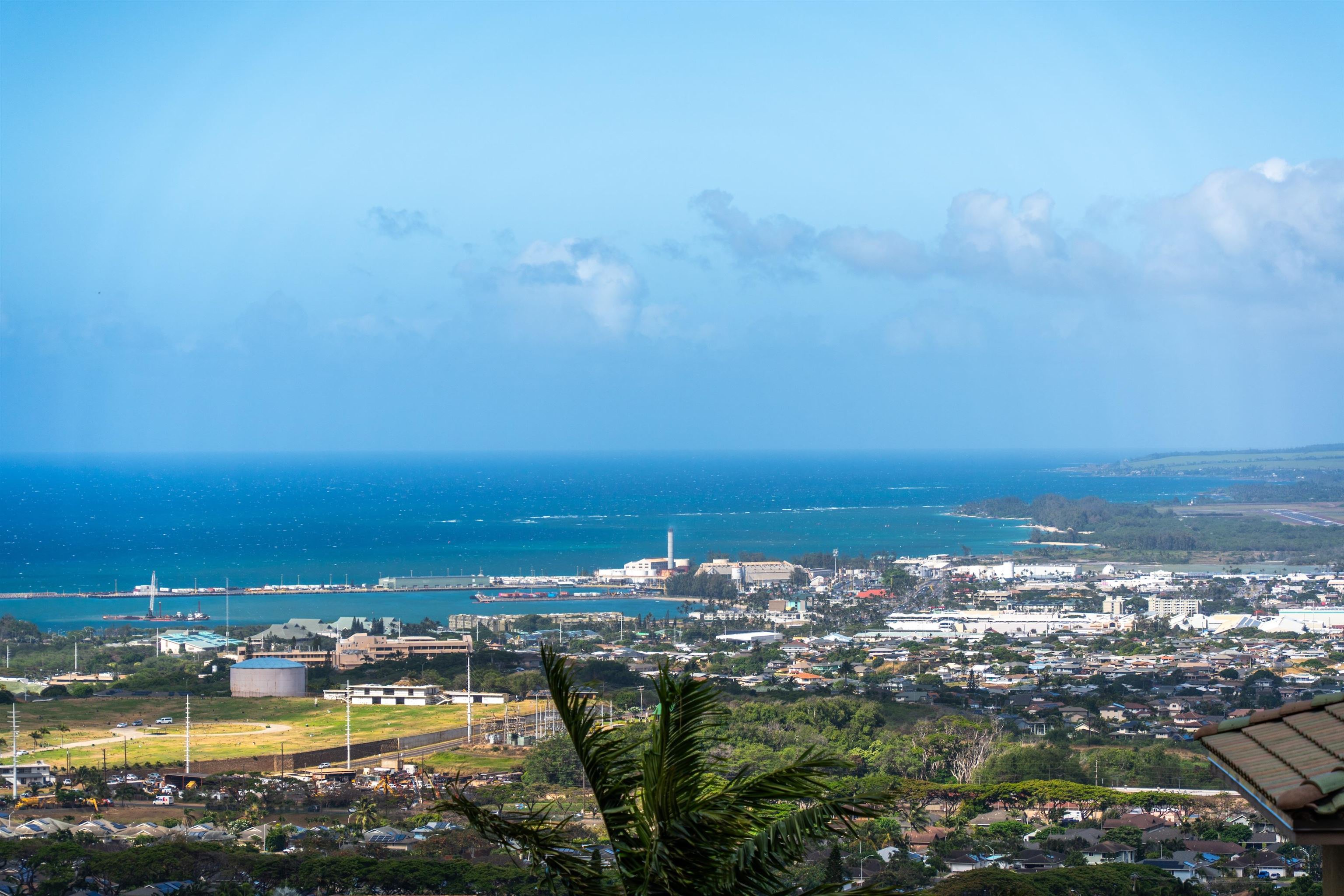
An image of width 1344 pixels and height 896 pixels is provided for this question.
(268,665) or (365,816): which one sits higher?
(268,665)

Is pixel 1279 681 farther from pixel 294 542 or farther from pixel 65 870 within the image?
pixel 294 542

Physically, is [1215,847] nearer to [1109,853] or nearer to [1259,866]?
[1259,866]

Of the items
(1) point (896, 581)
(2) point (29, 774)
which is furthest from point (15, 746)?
(1) point (896, 581)

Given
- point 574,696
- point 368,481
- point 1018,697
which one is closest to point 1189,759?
point 1018,697

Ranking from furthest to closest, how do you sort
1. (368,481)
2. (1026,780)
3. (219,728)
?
(368,481) → (219,728) → (1026,780)

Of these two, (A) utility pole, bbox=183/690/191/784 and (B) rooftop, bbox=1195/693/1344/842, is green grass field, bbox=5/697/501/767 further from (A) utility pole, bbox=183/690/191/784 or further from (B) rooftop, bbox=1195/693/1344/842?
(B) rooftop, bbox=1195/693/1344/842

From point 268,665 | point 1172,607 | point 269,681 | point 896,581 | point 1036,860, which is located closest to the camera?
point 1036,860
